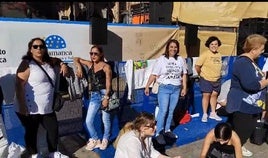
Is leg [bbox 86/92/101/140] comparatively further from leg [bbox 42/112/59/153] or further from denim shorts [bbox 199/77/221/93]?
denim shorts [bbox 199/77/221/93]

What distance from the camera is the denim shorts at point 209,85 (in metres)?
5.45

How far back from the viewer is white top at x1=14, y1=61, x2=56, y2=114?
341 centimetres

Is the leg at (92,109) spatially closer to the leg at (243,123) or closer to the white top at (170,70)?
the white top at (170,70)

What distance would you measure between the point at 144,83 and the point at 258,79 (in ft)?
7.07

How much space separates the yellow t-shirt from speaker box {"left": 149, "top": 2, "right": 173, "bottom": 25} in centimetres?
327

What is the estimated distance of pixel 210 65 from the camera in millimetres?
5328

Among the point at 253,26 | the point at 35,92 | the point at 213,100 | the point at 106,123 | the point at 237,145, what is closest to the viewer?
the point at 237,145

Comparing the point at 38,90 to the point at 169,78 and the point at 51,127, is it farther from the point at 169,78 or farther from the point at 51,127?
the point at 169,78

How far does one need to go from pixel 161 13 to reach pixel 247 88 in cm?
539

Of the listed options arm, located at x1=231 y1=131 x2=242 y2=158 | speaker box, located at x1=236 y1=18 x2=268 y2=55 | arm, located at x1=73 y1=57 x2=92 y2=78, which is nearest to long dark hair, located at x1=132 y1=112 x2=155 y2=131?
arm, located at x1=231 y1=131 x2=242 y2=158

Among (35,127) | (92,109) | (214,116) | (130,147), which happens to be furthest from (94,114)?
(214,116)

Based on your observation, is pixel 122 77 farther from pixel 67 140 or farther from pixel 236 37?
pixel 236 37

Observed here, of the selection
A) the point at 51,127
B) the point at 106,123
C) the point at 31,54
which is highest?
the point at 31,54

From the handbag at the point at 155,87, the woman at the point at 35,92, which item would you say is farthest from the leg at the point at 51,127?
the handbag at the point at 155,87
